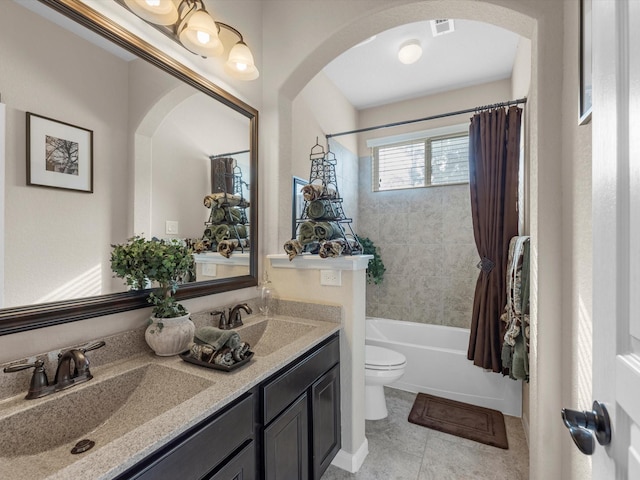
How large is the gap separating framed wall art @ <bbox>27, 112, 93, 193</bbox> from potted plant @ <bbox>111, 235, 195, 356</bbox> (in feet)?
0.88

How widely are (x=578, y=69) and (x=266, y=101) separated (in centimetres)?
158

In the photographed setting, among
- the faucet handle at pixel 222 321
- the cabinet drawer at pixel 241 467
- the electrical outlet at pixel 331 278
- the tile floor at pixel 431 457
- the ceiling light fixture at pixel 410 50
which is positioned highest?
the ceiling light fixture at pixel 410 50

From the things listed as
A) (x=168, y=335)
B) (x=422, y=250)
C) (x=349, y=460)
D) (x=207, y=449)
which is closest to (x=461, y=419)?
(x=349, y=460)

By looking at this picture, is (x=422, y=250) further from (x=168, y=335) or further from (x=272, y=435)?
(x=168, y=335)

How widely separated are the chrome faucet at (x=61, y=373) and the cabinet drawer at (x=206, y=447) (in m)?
0.43

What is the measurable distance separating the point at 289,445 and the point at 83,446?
2.35 feet

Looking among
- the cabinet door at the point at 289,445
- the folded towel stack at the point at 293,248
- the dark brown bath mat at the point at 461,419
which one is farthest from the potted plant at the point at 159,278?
the dark brown bath mat at the point at 461,419

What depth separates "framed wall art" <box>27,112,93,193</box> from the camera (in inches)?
36.2

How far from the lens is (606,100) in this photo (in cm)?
55

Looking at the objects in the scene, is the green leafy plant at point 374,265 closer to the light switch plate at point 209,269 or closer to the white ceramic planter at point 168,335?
the light switch plate at point 209,269

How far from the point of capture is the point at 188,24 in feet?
4.20

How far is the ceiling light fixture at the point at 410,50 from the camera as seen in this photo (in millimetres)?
2320

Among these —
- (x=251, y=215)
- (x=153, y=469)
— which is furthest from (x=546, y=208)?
(x=153, y=469)

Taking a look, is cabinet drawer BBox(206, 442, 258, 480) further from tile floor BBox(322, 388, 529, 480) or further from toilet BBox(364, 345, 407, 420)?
toilet BBox(364, 345, 407, 420)
